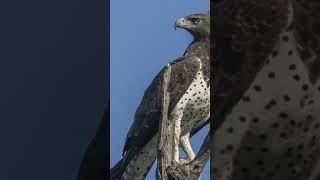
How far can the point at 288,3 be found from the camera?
407 millimetres

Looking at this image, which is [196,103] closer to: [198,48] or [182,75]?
[182,75]

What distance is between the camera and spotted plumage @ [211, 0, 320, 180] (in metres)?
0.40

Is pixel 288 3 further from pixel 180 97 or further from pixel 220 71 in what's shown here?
pixel 180 97

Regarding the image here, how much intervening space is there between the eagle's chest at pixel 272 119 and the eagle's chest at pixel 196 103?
2688 mm

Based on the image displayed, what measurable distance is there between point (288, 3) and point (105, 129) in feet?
1.97

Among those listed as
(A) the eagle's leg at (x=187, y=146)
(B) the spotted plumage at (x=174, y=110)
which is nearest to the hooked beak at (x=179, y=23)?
(B) the spotted plumage at (x=174, y=110)

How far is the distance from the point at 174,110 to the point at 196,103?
0.23 metres

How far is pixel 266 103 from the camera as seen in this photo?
398 millimetres

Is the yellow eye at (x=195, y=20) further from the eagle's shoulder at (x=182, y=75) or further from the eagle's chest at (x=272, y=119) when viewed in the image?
the eagle's chest at (x=272, y=119)

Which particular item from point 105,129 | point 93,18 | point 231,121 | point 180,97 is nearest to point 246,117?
point 231,121

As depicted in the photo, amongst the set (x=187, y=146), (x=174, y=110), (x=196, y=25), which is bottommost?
(x=187, y=146)

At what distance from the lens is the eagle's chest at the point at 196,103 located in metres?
3.14

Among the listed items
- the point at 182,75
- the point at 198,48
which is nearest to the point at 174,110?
Answer: the point at 182,75

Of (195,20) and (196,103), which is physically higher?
(195,20)
